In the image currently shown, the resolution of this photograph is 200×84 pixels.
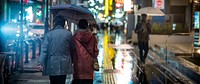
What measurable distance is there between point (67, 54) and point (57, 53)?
204 millimetres

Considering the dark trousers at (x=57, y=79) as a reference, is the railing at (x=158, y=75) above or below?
below

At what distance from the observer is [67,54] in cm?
730

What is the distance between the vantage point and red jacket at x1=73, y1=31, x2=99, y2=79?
24.8 feet

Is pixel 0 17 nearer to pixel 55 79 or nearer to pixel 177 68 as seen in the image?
pixel 55 79

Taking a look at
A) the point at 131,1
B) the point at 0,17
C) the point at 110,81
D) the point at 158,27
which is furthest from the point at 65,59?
the point at 131,1

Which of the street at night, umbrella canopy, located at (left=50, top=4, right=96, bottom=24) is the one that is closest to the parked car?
the street at night

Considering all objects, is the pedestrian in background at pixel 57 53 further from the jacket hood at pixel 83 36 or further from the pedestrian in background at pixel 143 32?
the pedestrian in background at pixel 143 32

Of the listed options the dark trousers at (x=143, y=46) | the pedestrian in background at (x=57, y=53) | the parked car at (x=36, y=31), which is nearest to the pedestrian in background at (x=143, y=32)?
the dark trousers at (x=143, y=46)

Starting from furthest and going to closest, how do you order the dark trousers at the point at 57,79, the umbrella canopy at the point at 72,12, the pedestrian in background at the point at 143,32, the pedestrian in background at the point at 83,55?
the pedestrian in background at the point at 143,32 → the umbrella canopy at the point at 72,12 → the pedestrian in background at the point at 83,55 → the dark trousers at the point at 57,79

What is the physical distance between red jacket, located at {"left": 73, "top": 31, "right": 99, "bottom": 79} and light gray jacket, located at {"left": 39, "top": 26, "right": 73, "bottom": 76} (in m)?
0.30

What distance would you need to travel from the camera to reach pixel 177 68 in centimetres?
1584

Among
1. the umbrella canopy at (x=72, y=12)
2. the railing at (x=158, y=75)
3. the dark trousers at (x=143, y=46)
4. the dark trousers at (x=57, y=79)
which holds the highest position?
the umbrella canopy at (x=72, y=12)

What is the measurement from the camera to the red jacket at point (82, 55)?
24.8 feet

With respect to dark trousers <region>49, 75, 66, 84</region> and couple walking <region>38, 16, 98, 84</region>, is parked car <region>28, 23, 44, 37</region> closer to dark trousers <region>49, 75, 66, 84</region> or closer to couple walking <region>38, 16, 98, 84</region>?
couple walking <region>38, 16, 98, 84</region>
